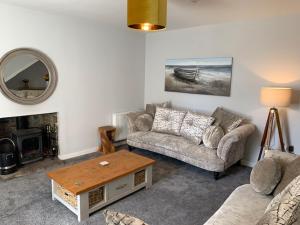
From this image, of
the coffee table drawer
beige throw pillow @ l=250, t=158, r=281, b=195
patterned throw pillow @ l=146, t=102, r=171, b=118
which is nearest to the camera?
beige throw pillow @ l=250, t=158, r=281, b=195

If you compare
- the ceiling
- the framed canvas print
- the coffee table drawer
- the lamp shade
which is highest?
the ceiling

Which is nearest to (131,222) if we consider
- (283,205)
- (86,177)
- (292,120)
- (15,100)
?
(283,205)

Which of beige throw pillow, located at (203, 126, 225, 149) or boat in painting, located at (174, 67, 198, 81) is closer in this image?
beige throw pillow, located at (203, 126, 225, 149)

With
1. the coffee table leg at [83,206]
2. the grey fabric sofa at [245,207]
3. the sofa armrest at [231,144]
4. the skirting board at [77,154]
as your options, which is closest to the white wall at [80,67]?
the skirting board at [77,154]

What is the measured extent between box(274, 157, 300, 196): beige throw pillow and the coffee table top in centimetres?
150

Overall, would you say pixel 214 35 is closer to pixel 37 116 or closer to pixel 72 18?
pixel 72 18

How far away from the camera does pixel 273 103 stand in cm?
316

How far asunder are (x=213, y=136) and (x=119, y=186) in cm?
157

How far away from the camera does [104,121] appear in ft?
15.0

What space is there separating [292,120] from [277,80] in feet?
2.06

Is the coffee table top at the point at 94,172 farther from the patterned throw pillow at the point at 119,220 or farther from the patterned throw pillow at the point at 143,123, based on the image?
the patterned throw pillow at the point at 119,220

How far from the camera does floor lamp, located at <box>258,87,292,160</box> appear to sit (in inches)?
123

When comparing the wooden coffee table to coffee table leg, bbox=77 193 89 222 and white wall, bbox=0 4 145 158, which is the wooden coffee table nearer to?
coffee table leg, bbox=77 193 89 222

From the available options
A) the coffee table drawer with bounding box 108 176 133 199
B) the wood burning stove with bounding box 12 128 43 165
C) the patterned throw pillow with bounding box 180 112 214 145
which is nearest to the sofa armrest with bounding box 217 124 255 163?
the patterned throw pillow with bounding box 180 112 214 145
